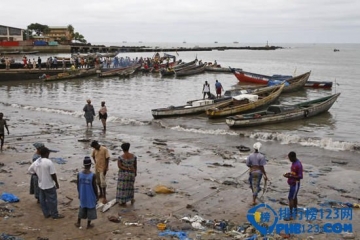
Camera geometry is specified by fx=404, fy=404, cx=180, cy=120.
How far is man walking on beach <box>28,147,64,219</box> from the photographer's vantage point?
304 inches

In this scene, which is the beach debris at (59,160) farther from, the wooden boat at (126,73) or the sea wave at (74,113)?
the wooden boat at (126,73)

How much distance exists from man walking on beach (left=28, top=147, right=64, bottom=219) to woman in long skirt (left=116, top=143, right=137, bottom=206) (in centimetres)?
134

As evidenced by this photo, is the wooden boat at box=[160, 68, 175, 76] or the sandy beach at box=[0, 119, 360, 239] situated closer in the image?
the sandy beach at box=[0, 119, 360, 239]

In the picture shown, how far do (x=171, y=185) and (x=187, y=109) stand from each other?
43.1 ft

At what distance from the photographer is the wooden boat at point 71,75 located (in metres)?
41.5

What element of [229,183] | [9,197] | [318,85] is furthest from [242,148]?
[318,85]

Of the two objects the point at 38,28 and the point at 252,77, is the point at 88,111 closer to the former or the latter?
the point at 252,77

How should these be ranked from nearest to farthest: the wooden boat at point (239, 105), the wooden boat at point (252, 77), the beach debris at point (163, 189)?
the beach debris at point (163, 189), the wooden boat at point (239, 105), the wooden boat at point (252, 77)

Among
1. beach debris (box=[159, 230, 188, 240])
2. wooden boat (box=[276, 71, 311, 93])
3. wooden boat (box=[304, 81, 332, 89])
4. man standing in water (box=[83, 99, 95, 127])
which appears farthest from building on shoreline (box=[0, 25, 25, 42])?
beach debris (box=[159, 230, 188, 240])

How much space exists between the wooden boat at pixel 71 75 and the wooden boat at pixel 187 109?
858 inches

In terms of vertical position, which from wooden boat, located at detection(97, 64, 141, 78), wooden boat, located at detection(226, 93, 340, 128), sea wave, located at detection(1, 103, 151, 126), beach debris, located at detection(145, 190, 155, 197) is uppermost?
wooden boat, located at detection(97, 64, 141, 78)

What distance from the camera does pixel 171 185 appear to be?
10.7 metres

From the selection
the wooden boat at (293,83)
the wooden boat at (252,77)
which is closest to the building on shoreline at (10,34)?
the wooden boat at (252,77)

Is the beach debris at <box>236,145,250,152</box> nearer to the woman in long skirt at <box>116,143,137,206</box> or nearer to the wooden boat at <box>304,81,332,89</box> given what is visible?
the woman in long skirt at <box>116,143,137,206</box>
